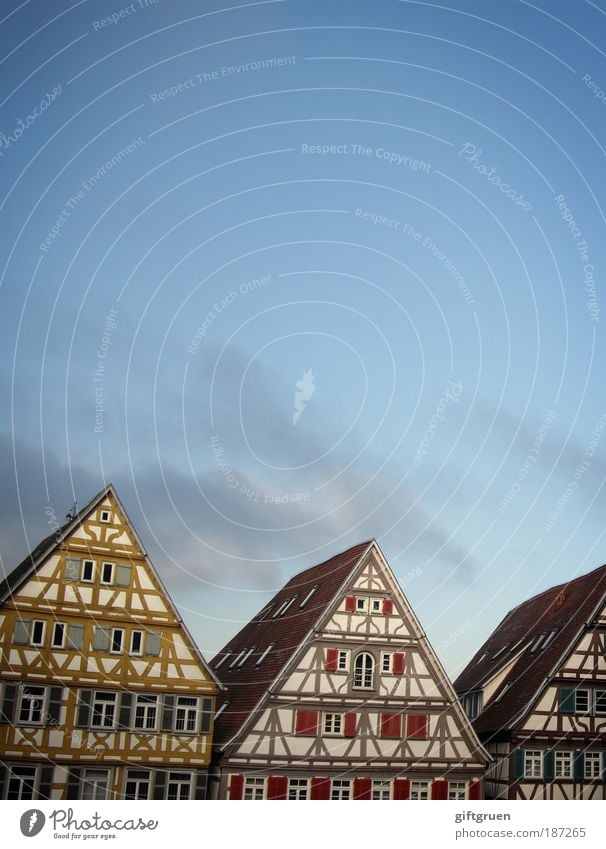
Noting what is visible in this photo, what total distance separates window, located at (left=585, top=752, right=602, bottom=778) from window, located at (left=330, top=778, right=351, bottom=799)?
370cm

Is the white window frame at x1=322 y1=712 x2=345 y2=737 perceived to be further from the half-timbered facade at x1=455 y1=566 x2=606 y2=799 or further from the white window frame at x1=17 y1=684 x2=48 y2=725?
the white window frame at x1=17 y1=684 x2=48 y2=725

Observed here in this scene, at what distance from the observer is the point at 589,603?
16.9m

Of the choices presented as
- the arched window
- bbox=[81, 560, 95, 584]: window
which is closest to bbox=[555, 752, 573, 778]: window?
the arched window

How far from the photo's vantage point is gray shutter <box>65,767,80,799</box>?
13.4 metres

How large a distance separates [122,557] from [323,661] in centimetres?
320

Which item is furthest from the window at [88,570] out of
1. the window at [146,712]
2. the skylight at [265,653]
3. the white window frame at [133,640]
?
the skylight at [265,653]

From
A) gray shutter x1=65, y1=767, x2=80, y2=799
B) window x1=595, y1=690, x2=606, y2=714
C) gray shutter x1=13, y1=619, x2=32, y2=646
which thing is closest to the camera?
gray shutter x1=65, y1=767, x2=80, y2=799

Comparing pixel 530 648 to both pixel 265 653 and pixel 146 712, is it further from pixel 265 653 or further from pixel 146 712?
pixel 146 712

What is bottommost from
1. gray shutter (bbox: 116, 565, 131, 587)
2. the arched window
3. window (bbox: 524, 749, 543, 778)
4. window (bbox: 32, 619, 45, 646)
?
window (bbox: 524, 749, 543, 778)

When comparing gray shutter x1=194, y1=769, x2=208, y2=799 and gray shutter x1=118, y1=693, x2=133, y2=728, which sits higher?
gray shutter x1=118, y1=693, x2=133, y2=728

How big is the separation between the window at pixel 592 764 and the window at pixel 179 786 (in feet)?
19.4

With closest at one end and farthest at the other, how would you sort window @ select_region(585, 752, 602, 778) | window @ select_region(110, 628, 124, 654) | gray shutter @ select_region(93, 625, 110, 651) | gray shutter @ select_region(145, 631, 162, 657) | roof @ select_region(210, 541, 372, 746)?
gray shutter @ select_region(93, 625, 110, 651)
window @ select_region(110, 628, 124, 654)
gray shutter @ select_region(145, 631, 162, 657)
roof @ select_region(210, 541, 372, 746)
window @ select_region(585, 752, 602, 778)

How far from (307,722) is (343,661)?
979mm
